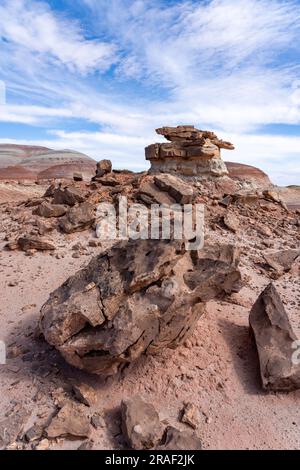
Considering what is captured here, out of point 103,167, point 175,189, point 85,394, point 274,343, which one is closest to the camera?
point 85,394

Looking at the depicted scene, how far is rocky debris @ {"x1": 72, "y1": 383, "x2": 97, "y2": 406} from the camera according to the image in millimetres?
3588

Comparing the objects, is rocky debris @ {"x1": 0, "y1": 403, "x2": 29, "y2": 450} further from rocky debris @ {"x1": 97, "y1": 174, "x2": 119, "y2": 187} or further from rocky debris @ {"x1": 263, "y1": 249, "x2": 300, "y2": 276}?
rocky debris @ {"x1": 97, "y1": 174, "x2": 119, "y2": 187}

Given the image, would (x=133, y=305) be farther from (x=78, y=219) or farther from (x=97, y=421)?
(x=78, y=219)

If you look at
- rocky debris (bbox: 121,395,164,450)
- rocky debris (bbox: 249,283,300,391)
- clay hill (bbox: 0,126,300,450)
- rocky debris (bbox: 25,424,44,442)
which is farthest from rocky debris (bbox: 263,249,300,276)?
rocky debris (bbox: 25,424,44,442)

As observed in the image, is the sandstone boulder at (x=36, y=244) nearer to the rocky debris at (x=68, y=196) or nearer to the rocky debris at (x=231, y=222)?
the rocky debris at (x=68, y=196)

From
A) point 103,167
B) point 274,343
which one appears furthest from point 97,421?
point 103,167

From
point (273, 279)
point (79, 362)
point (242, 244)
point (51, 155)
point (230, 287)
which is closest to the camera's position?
point (79, 362)

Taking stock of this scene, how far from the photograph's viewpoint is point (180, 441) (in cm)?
312

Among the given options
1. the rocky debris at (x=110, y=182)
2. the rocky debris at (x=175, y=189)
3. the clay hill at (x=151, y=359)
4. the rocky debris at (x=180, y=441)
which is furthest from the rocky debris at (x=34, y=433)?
the rocky debris at (x=110, y=182)

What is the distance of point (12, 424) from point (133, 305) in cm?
155
